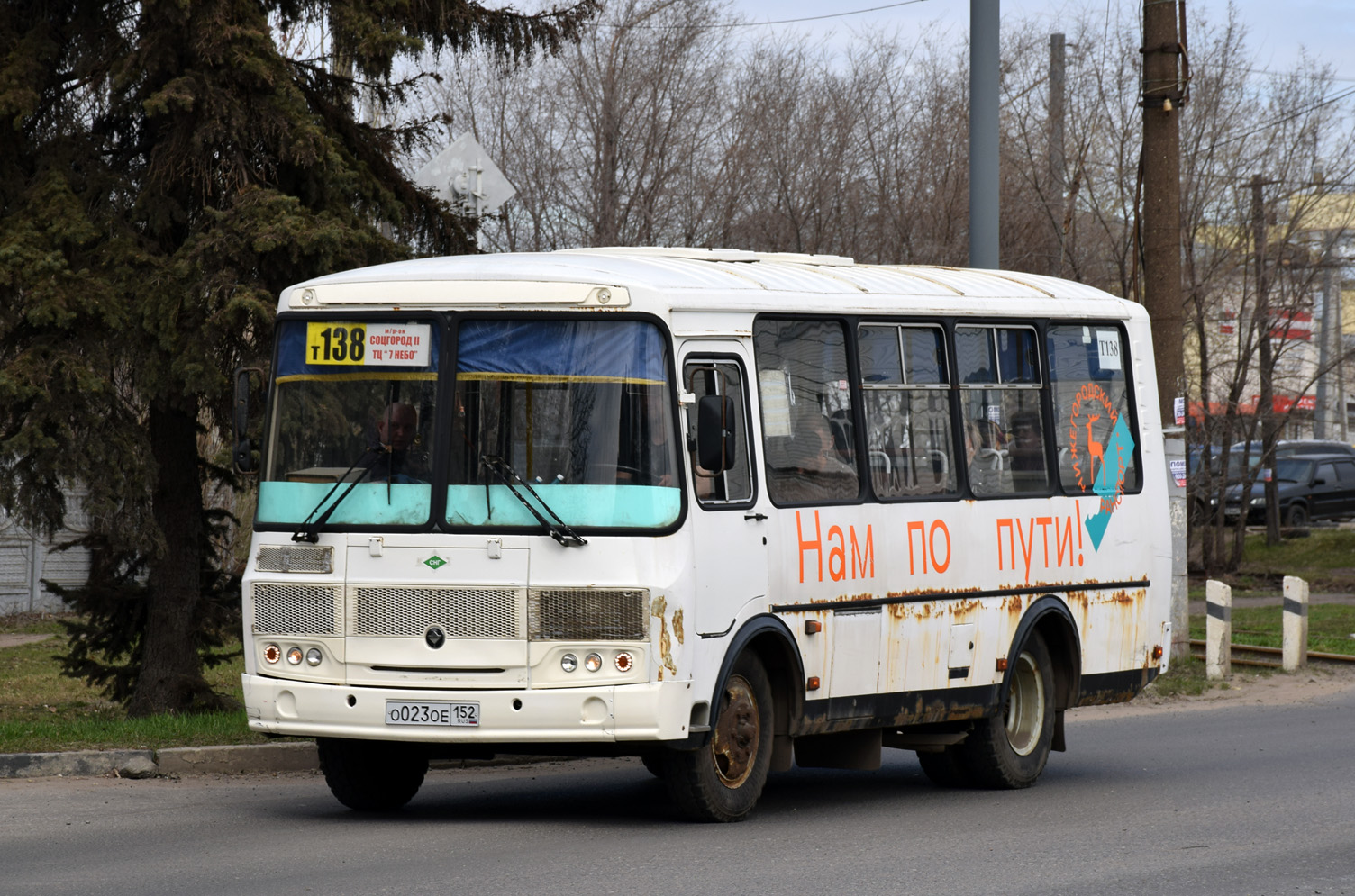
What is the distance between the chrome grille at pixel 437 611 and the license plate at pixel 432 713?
0.32m

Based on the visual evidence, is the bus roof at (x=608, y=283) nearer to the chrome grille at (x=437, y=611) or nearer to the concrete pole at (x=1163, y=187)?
the chrome grille at (x=437, y=611)

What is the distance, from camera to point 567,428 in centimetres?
920

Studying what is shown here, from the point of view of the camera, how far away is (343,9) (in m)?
13.7

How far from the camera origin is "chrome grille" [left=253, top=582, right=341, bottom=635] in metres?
9.34

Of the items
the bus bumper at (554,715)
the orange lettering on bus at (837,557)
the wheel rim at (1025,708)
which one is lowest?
the wheel rim at (1025,708)

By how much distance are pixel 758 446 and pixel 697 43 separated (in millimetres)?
16757

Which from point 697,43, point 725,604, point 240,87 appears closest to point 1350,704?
point 725,604

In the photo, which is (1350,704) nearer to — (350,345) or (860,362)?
(860,362)

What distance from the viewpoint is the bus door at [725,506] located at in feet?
30.3

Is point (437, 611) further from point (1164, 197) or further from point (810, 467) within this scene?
point (1164, 197)

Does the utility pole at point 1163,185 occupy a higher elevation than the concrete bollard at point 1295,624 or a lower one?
higher

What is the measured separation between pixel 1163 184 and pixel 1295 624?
457 cm

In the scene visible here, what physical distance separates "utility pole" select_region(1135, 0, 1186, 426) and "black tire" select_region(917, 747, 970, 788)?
6.78 meters

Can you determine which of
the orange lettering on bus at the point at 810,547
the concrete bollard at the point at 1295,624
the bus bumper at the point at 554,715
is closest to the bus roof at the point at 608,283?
the orange lettering on bus at the point at 810,547
